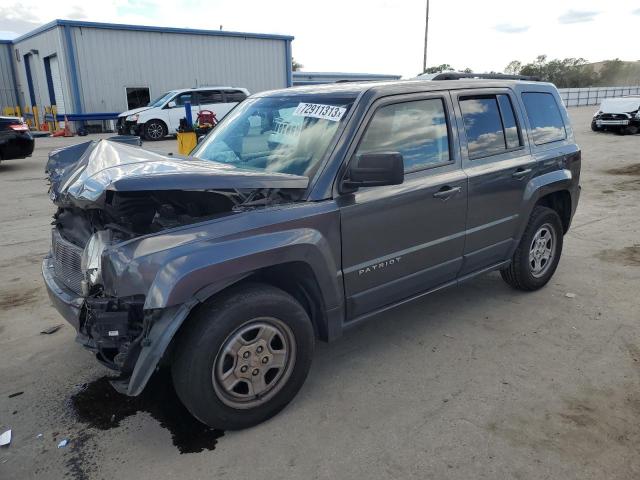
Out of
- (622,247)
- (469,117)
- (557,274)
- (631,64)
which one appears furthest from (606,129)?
(631,64)

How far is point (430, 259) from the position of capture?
3.60 metres

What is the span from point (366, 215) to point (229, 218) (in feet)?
2.90

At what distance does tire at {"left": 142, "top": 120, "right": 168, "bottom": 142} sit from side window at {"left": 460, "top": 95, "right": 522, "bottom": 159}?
16.8 meters

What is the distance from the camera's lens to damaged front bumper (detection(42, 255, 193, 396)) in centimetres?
242

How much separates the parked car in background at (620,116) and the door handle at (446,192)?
1960cm

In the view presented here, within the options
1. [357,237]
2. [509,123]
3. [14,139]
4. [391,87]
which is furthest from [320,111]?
[14,139]

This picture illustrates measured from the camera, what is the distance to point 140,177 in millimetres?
2488

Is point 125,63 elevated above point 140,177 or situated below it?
above

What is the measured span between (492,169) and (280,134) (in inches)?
65.3

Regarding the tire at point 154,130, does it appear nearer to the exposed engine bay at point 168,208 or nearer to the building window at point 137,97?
the building window at point 137,97

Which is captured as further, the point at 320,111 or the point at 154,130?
the point at 154,130

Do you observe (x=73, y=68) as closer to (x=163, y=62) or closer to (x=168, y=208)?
(x=163, y=62)

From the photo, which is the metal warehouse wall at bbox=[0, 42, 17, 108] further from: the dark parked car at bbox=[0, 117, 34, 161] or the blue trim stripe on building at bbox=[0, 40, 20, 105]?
the dark parked car at bbox=[0, 117, 34, 161]

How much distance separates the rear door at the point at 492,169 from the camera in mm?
3779
